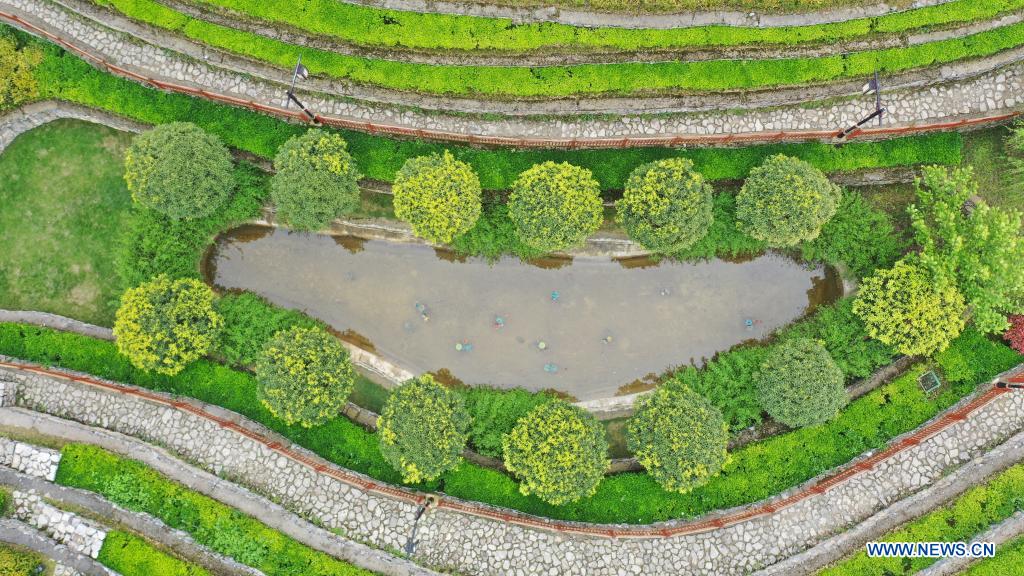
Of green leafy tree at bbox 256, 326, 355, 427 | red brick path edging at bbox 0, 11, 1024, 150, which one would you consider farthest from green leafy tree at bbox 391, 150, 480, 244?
green leafy tree at bbox 256, 326, 355, 427

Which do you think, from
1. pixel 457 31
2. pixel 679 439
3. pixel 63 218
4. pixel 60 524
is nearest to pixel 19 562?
pixel 60 524

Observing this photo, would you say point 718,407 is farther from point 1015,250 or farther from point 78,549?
point 78,549

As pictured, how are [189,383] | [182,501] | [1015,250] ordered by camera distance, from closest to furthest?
[1015,250] → [182,501] → [189,383]

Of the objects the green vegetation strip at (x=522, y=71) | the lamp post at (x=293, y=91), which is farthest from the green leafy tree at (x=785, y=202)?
the lamp post at (x=293, y=91)

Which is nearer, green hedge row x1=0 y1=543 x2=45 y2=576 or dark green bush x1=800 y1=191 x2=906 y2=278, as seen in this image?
green hedge row x1=0 y1=543 x2=45 y2=576

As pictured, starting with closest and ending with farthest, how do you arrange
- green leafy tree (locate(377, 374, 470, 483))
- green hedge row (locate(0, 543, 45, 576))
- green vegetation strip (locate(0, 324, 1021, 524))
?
green hedge row (locate(0, 543, 45, 576)) < green leafy tree (locate(377, 374, 470, 483)) < green vegetation strip (locate(0, 324, 1021, 524))

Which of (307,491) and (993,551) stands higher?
(307,491)

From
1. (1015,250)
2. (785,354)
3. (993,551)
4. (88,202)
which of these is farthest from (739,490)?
(88,202)

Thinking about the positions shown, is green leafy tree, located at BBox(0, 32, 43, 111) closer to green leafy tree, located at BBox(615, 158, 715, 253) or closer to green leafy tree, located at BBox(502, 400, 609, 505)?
green leafy tree, located at BBox(502, 400, 609, 505)
